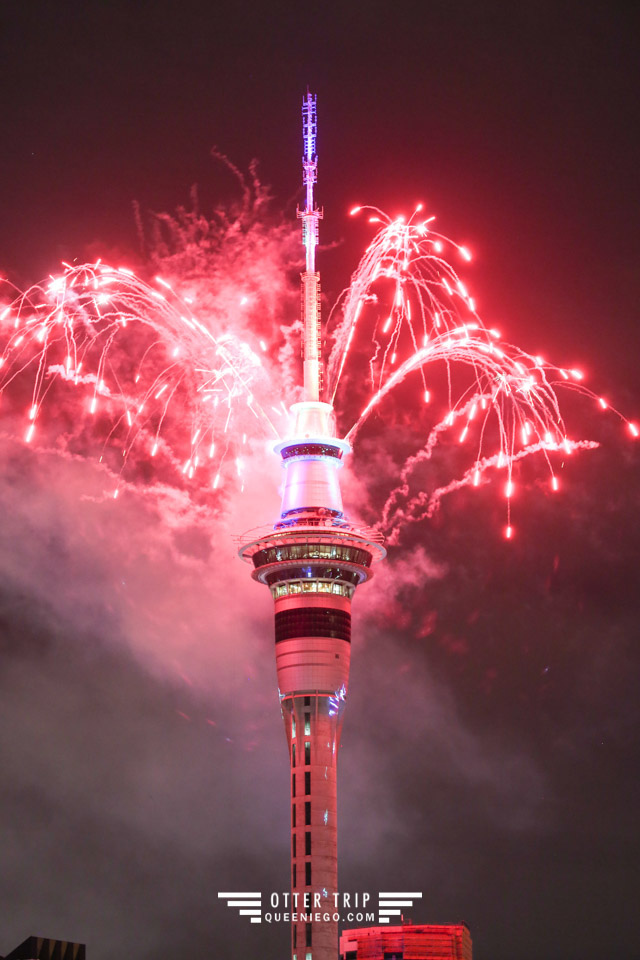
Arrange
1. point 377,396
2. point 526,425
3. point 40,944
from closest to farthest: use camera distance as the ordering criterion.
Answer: point 526,425 < point 40,944 < point 377,396

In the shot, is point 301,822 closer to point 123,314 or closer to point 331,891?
point 331,891

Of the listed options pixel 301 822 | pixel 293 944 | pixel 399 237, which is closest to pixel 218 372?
pixel 399 237

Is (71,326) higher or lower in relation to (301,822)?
higher

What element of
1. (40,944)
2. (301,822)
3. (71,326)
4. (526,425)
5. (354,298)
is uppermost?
(354,298)

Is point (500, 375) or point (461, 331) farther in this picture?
point (461, 331)

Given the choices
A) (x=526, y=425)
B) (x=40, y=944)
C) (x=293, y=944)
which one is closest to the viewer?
(x=526, y=425)

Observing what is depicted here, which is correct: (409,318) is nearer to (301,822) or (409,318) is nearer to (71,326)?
(71,326)

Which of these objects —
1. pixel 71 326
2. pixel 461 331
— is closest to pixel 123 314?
pixel 71 326
